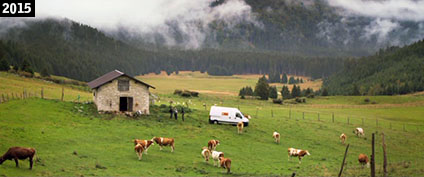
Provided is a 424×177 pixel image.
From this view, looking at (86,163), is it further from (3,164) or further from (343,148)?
(343,148)

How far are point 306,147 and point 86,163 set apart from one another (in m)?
27.2

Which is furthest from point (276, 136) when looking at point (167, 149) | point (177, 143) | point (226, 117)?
point (167, 149)

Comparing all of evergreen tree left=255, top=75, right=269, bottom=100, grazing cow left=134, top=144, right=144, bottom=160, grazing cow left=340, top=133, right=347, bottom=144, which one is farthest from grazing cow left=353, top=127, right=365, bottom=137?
evergreen tree left=255, top=75, right=269, bottom=100

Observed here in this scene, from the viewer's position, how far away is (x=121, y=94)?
192 ft

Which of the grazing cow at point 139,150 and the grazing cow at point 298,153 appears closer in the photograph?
the grazing cow at point 139,150

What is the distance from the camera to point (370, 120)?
266 feet

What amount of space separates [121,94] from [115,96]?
844 millimetres

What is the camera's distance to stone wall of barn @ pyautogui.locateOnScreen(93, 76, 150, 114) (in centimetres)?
5775

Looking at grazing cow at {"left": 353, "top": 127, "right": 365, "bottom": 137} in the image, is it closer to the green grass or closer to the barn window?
the green grass

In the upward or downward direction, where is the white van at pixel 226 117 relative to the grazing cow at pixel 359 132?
upward

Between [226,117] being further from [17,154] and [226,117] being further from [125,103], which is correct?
[17,154]

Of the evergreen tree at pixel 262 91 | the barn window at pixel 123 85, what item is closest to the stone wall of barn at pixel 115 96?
the barn window at pixel 123 85

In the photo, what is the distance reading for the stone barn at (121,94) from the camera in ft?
190

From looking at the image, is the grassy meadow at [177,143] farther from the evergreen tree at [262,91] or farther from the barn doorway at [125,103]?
the evergreen tree at [262,91]
